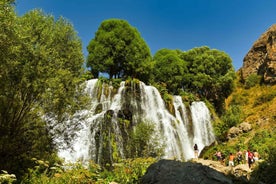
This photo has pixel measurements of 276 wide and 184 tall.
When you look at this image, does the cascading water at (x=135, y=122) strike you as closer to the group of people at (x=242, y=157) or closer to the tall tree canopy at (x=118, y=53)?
the group of people at (x=242, y=157)

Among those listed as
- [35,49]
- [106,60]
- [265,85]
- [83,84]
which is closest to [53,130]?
[83,84]

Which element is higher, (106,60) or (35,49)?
(106,60)

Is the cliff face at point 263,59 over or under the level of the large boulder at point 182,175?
over

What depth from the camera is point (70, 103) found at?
15273 millimetres

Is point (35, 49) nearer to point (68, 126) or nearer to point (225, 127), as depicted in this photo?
point (68, 126)

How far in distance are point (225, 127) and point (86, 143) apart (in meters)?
17.9

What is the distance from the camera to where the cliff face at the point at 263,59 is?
48406 mm

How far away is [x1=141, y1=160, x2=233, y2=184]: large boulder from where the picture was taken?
29.5 ft

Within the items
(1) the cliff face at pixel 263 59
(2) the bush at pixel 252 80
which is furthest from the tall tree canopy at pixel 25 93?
(2) the bush at pixel 252 80

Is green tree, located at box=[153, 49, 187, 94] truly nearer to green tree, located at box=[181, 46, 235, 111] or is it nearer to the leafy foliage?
green tree, located at box=[181, 46, 235, 111]

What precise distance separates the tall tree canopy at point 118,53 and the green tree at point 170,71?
17.7 ft

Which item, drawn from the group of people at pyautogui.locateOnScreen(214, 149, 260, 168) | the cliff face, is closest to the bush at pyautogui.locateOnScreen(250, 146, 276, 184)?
the group of people at pyautogui.locateOnScreen(214, 149, 260, 168)

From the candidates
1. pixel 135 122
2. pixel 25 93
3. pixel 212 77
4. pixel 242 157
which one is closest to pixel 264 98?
pixel 212 77

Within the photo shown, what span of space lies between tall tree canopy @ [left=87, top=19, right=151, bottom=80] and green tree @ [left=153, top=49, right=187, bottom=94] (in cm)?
539
